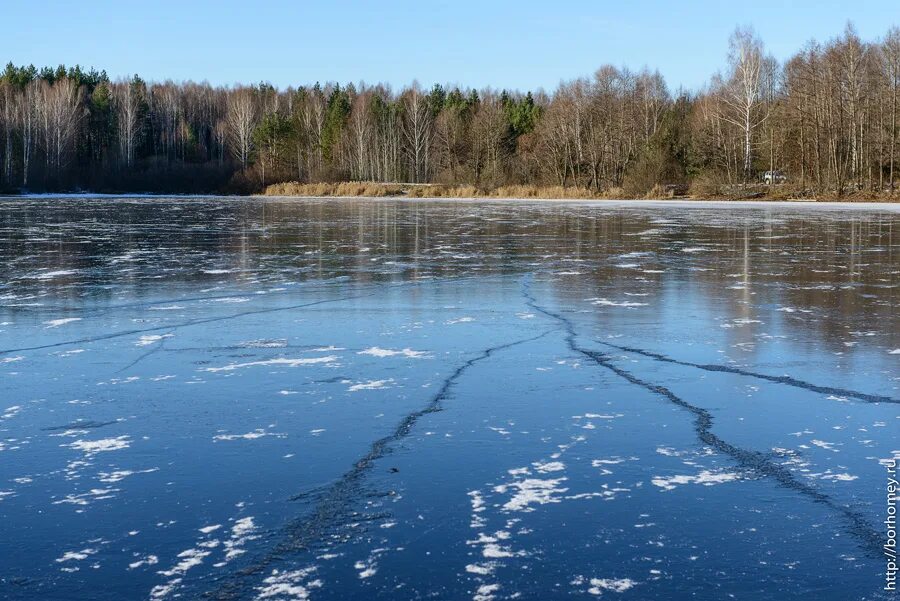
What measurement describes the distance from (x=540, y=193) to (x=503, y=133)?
24227 millimetres

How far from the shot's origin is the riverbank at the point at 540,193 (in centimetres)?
4138

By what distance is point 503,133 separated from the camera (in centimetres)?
7412

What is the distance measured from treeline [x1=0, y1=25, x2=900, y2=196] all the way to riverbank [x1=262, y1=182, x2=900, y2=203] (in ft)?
2.39

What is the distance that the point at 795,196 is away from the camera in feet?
141

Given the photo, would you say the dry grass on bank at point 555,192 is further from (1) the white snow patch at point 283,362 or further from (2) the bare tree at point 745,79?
(1) the white snow patch at point 283,362

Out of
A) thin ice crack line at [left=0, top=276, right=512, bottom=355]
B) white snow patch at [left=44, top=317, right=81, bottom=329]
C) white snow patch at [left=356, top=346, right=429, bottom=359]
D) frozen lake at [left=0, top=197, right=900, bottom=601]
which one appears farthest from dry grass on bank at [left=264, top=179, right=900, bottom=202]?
white snow patch at [left=44, top=317, right=81, bottom=329]

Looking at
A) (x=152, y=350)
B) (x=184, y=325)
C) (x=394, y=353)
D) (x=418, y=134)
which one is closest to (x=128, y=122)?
(x=418, y=134)

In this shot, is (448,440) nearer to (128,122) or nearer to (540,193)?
(540,193)

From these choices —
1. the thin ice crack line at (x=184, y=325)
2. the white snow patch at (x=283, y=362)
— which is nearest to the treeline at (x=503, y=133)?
the thin ice crack line at (x=184, y=325)

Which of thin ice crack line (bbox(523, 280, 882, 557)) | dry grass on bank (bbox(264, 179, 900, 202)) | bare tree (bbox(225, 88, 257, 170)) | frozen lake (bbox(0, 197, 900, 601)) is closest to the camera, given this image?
frozen lake (bbox(0, 197, 900, 601))

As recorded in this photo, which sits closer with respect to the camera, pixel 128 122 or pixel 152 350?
pixel 152 350

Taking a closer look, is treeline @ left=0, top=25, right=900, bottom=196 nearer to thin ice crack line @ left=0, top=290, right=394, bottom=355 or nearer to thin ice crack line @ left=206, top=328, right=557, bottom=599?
thin ice crack line @ left=0, top=290, right=394, bottom=355

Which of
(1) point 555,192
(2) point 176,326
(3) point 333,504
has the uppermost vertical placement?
(1) point 555,192

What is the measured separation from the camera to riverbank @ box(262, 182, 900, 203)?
41375mm
